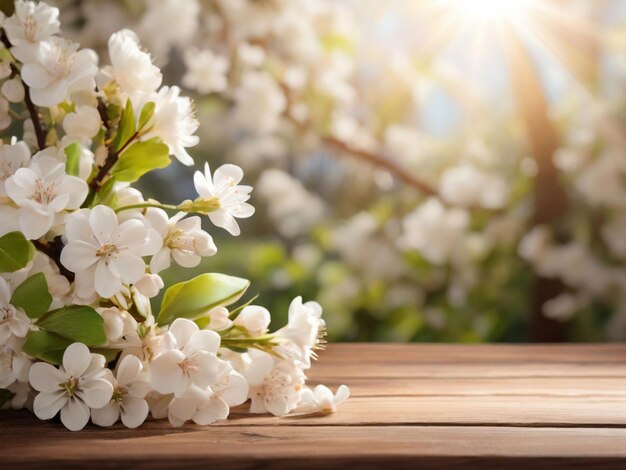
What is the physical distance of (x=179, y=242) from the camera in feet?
2.00

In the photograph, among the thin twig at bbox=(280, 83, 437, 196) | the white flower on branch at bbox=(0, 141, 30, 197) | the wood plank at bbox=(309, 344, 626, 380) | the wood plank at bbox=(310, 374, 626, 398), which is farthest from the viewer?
the thin twig at bbox=(280, 83, 437, 196)

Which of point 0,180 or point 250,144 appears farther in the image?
point 250,144

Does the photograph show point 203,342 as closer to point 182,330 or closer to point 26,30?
point 182,330

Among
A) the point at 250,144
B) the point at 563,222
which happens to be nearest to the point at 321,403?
the point at 563,222

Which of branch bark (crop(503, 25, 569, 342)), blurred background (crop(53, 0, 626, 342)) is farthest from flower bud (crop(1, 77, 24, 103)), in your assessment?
branch bark (crop(503, 25, 569, 342))

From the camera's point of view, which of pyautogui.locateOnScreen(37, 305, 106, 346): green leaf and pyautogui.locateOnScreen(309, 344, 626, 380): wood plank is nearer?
pyautogui.locateOnScreen(37, 305, 106, 346): green leaf

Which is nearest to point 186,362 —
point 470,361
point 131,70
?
point 131,70

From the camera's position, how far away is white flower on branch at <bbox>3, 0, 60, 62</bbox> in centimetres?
62

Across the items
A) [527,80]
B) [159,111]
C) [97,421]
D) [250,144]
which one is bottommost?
[97,421]

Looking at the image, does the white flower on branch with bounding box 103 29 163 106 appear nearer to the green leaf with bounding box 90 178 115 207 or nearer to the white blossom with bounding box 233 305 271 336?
the green leaf with bounding box 90 178 115 207

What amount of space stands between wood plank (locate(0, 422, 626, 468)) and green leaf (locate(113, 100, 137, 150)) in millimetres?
230

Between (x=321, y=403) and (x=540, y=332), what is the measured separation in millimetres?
1324

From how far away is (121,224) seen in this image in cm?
59

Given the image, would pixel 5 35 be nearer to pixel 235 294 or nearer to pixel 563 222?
pixel 235 294
